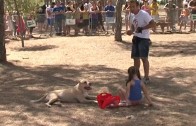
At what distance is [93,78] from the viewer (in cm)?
1006

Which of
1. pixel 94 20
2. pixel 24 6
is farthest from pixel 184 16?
pixel 24 6

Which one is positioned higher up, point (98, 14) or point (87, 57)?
point (98, 14)

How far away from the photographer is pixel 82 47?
15602mm

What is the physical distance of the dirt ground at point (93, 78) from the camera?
6.67 metres

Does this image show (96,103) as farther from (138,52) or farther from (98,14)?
(98,14)

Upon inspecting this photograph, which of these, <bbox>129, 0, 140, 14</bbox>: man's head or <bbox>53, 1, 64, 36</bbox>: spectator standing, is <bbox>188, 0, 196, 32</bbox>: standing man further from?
<bbox>129, 0, 140, 14</bbox>: man's head

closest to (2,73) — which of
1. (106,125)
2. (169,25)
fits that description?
(106,125)

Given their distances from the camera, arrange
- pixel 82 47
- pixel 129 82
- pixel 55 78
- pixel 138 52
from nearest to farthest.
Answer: pixel 129 82 → pixel 138 52 → pixel 55 78 → pixel 82 47

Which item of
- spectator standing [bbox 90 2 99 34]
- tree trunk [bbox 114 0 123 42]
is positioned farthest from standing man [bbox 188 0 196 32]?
tree trunk [bbox 114 0 123 42]

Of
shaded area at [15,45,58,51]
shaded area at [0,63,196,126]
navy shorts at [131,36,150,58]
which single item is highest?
navy shorts at [131,36,150,58]

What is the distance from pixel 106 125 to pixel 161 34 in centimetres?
1435

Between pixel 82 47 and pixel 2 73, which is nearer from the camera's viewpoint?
pixel 2 73

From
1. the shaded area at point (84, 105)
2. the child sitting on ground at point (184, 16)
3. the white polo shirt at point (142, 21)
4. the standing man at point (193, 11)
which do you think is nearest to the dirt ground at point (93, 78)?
the shaded area at point (84, 105)

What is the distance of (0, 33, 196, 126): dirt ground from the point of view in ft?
21.9
